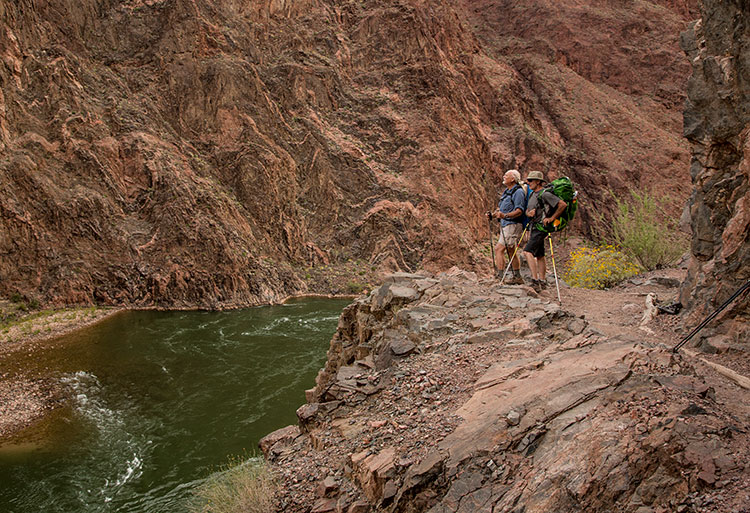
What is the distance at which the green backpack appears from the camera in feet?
23.4

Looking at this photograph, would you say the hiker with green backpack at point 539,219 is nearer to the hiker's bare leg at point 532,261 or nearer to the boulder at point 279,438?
the hiker's bare leg at point 532,261

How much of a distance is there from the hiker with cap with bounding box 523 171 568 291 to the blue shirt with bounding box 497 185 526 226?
0.17 m

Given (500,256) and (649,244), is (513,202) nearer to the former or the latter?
(500,256)

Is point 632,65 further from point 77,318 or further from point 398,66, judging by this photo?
point 77,318

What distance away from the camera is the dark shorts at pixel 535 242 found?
737 centimetres

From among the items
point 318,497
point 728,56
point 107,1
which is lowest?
Result: point 318,497

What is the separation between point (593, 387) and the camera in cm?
373

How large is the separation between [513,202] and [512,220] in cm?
30

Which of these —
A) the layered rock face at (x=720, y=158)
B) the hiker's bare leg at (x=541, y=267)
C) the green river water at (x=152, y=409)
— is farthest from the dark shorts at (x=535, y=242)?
the green river water at (x=152, y=409)

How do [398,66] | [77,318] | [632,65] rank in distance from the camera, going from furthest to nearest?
1. [632,65]
2. [398,66]
3. [77,318]

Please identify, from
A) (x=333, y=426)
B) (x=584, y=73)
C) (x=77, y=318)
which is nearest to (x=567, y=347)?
(x=333, y=426)

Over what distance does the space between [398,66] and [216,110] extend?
14715 mm

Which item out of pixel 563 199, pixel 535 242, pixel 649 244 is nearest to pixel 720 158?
pixel 563 199

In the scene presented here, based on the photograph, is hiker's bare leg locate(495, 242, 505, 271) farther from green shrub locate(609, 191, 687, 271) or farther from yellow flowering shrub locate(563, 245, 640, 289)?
green shrub locate(609, 191, 687, 271)
